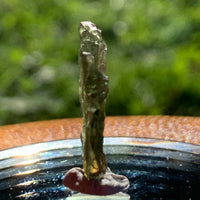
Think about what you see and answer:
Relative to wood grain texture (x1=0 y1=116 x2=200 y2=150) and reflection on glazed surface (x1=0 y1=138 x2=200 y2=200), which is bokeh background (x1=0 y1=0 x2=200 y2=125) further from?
reflection on glazed surface (x1=0 y1=138 x2=200 y2=200)

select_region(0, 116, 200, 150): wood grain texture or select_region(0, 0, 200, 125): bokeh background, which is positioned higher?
select_region(0, 0, 200, 125): bokeh background

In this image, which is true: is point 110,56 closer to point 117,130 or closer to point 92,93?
point 117,130

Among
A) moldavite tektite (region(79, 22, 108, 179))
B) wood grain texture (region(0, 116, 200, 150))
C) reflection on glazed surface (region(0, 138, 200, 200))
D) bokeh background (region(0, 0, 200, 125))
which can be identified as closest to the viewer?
moldavite tektite (region(79, 22, 108, 179))

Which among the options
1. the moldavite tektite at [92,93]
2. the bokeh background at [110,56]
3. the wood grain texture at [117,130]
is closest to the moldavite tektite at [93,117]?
the moldavite tektite at [92,93]

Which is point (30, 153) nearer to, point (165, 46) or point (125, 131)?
point (125, 131)

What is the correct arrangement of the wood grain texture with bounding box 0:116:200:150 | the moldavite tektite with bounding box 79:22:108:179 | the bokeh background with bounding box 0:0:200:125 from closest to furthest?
1. the moldavite tektite with bounding box 79:22:108:179
2. the wood grain texture with bounding box 0:116:200:150
3. the bokeh background with bounding box 0:0:200:125

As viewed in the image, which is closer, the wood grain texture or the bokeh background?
the wood grain texture

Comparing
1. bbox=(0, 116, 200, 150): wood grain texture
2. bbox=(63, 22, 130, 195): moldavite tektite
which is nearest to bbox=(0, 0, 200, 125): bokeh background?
bbox=(0, 116, 200, 150): wood grain texture
